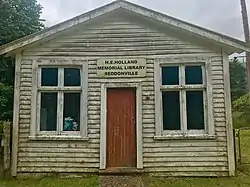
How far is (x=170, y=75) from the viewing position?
→ 9.28 metres

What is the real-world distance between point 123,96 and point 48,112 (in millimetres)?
2014

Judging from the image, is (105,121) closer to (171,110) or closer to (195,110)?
(171,110)


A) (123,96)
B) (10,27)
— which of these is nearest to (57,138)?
(123,96)

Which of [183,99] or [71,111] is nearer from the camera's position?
[183,99]

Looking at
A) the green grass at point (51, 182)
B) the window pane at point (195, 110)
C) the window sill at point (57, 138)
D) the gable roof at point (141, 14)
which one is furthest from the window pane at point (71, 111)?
the window pane at point (195, 110)

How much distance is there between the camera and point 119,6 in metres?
9.30

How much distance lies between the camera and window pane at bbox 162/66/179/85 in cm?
923

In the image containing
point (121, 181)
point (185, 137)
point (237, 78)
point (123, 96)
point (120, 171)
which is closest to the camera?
point (121, 181)

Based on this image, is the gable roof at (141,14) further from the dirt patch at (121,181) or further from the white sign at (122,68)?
the dirt patch at (121,181)

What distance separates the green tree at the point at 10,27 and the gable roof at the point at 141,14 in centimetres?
575

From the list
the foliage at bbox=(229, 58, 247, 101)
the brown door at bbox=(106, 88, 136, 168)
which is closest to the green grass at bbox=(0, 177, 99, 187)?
the brown door at bbox=(106, 88, 136, 168)

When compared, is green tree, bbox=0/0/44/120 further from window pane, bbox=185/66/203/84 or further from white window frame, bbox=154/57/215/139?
window pane, bbox=185/66/203/84

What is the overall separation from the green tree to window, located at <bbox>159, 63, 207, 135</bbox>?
7737mm

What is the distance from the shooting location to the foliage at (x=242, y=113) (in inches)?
959
